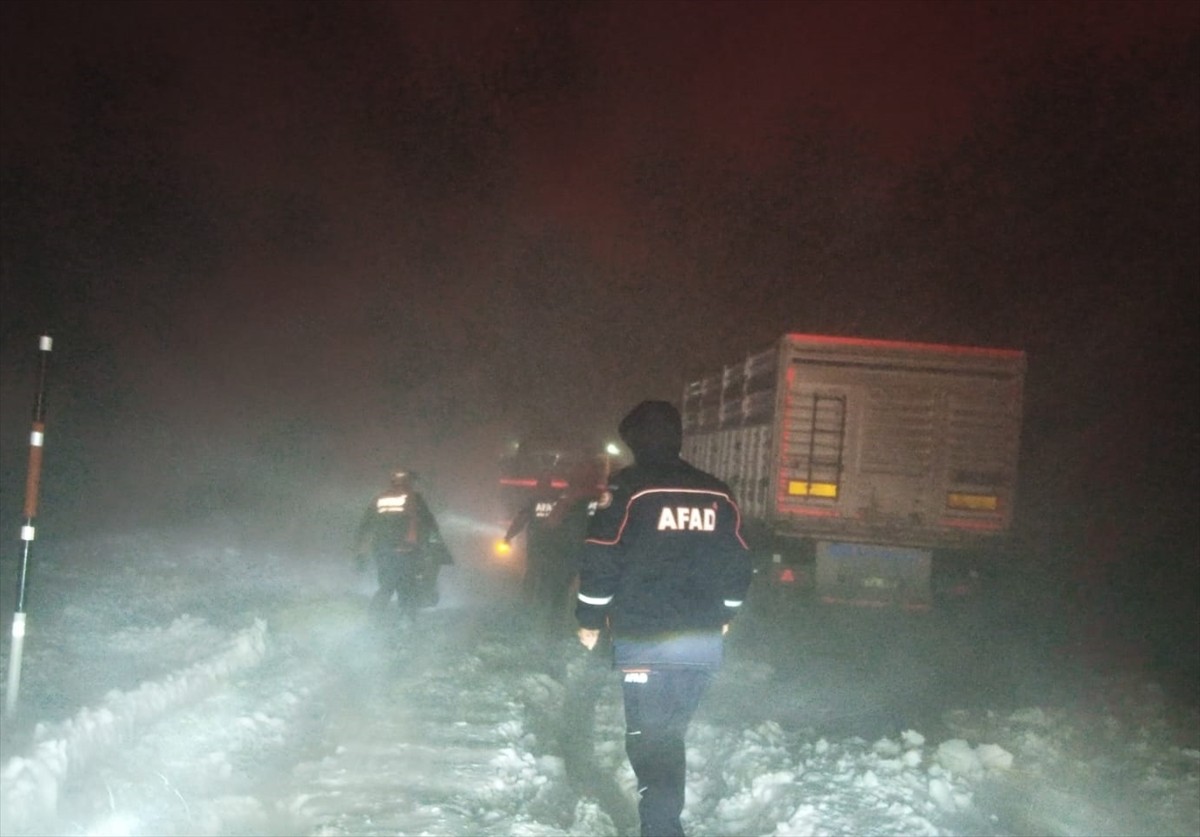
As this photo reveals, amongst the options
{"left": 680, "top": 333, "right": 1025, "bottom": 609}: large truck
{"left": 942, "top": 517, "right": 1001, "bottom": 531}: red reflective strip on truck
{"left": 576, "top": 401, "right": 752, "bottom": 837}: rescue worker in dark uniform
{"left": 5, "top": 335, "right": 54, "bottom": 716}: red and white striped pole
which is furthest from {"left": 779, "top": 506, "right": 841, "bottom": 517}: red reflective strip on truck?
{"left": 5, "top": 335, "right": 54, "bottom": 716}: red and white striped pole

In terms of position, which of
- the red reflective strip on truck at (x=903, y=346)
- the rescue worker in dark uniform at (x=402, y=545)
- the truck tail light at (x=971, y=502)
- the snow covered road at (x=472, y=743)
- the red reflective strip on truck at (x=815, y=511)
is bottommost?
the snow covered road at (x=472, y=743)

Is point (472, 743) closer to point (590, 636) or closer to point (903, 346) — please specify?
point (590, 636)

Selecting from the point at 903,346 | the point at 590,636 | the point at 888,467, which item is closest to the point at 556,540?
the point at 888,467

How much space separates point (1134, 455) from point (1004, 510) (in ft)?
46.7

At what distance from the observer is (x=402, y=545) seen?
10219mm

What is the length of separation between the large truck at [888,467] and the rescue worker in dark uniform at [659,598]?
697 centimetres

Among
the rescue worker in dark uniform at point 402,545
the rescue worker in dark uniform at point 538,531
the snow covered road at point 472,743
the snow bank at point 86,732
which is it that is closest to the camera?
the snow bank at point 86,732

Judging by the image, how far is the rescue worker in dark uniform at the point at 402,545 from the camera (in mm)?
10258

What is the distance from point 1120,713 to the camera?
900cm

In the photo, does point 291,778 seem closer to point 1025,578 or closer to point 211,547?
point 1025,578

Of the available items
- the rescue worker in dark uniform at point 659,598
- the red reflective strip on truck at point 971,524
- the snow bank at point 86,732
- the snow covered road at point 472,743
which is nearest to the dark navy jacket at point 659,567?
the rescue worker in dark uniform at point 659,598

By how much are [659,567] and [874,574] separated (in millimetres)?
7459

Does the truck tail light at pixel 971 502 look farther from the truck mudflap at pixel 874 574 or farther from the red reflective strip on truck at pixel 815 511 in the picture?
the red reflective strip on truck at pixel 815 511

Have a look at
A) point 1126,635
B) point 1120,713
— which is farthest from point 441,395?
point 1120,713
